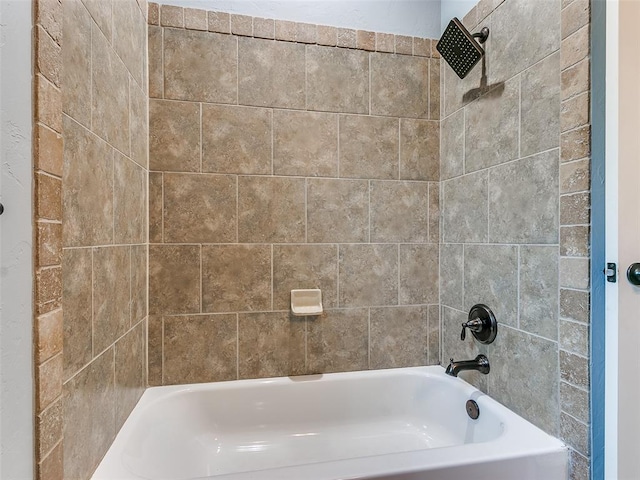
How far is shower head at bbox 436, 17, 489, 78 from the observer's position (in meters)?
1.38

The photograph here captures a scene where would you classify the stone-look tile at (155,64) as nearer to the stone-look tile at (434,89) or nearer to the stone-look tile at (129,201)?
the stone-look tile at (129,201)

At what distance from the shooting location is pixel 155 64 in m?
1.48

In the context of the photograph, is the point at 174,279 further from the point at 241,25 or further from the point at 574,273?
the point at 574,273

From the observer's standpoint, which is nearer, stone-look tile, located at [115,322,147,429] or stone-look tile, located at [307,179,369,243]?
stone-look tile, located at [115,322,147,429]

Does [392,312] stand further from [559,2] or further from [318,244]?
[559,2]

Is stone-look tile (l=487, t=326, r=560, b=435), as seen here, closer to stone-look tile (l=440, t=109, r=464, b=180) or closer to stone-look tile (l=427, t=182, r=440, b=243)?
stone-look tile (l=427, t=182, r=440, b=243)

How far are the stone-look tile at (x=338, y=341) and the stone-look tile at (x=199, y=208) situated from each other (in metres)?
0.57

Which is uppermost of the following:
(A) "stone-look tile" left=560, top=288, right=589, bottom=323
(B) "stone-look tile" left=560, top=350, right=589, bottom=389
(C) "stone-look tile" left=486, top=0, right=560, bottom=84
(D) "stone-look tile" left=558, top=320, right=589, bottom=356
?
(C) "stone-look tile" left=486, top=0, right=560, bottom=84

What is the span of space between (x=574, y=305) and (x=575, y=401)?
274 millimetres

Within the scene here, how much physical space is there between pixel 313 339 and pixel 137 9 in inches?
60.1

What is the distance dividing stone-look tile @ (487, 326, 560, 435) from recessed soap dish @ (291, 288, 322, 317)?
2.42 ft

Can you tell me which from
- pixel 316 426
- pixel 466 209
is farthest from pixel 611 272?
pixel 316 426
